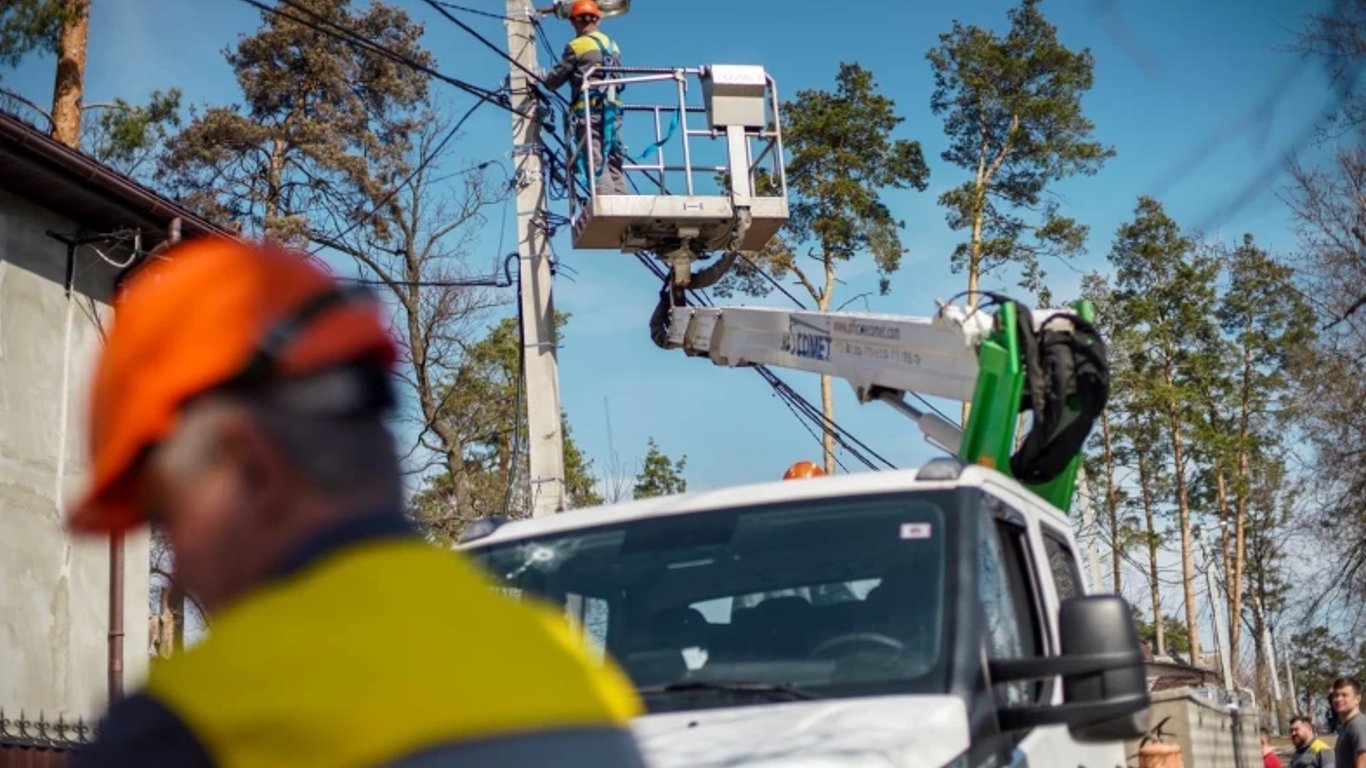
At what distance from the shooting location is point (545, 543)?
485 cm

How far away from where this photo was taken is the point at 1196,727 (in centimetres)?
809

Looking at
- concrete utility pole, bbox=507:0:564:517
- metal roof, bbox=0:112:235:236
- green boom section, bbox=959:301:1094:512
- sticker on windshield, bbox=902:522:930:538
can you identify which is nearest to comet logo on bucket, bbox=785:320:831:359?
green boom section, bbox=959:301:1094:512

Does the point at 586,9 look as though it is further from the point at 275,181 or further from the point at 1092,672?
the point at 275,181

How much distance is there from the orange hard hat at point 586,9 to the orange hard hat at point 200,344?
1227 cm

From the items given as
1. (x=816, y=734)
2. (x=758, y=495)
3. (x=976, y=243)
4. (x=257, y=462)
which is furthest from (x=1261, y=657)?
(x=257, y=462)

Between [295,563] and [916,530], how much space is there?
10.1 ft

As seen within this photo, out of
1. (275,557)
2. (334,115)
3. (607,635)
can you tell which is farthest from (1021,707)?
(334,115)

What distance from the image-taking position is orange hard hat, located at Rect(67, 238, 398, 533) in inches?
55.1

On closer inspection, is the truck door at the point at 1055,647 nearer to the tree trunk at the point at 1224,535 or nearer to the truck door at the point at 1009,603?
the truck door at the point at 1009,603

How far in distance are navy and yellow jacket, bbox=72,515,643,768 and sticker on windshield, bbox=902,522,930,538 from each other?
9.74 feet

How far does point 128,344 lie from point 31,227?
1435 centimetres

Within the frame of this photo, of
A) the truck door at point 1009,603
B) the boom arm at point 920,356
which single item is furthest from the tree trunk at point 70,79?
the truck door at point 1009,603

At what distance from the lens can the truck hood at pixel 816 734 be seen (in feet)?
11.3

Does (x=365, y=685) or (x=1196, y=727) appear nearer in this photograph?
(x=365, y=685)
